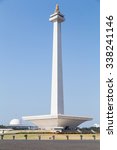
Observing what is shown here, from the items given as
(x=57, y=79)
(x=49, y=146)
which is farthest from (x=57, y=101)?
(x=49, y=146)

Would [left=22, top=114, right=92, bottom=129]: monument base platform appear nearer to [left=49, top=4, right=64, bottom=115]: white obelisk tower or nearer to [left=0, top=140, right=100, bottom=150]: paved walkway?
[left=49, top=4, right=64, bottom=115]: white obelisk tower

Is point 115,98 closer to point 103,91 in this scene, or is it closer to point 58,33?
point 103,91

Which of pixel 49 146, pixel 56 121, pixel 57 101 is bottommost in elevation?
pixel 49 146

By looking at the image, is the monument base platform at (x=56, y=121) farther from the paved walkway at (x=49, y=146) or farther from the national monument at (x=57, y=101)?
the paved walkway at (x=49, y=146)

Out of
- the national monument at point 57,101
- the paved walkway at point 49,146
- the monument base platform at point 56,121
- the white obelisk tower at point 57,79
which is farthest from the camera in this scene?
the white obelisk tower at point 57,79

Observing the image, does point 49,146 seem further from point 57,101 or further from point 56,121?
point 57,101

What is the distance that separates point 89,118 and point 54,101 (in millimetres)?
10440

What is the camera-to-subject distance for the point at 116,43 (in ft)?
15.2

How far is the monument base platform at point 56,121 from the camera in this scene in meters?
64.1

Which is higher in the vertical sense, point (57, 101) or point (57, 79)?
point (57, 79)

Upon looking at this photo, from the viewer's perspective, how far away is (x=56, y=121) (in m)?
64.5

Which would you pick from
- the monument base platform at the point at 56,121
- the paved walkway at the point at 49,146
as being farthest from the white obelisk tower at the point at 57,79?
the paved walkway at the point at 49,146

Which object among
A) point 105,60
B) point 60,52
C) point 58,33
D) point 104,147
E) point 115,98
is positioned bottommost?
point 104,147

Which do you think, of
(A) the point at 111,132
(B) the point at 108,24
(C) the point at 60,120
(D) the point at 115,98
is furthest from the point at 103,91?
(C) the point at 60,120
